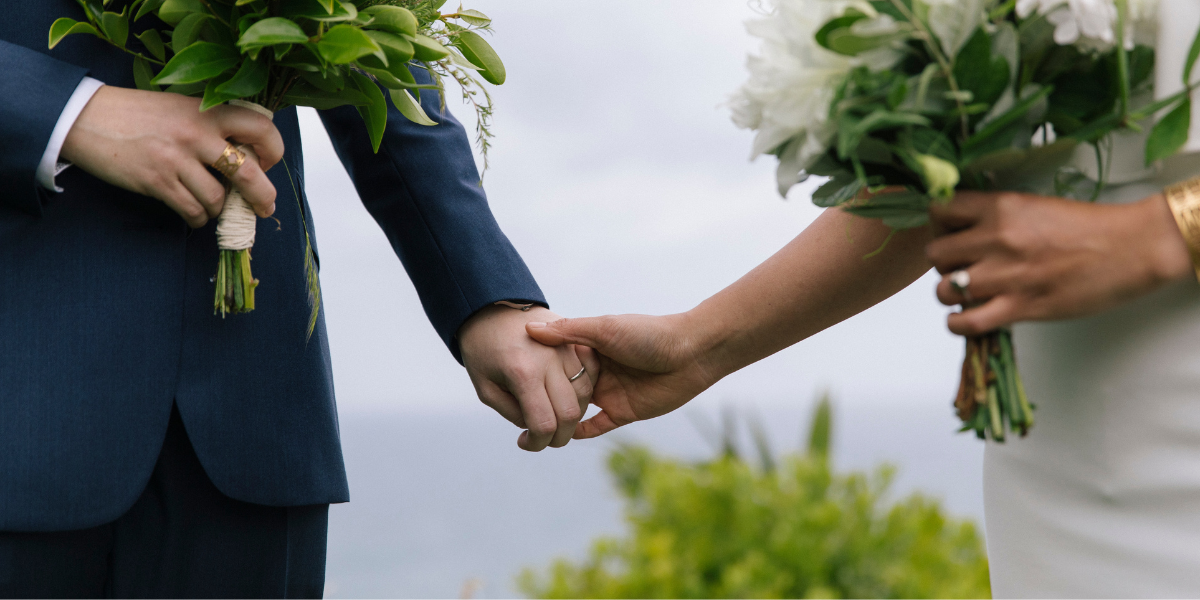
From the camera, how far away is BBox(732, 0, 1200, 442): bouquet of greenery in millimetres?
778

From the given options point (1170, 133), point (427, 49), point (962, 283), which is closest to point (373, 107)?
point (427, 49)

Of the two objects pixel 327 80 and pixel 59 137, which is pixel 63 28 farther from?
pixel 327 80

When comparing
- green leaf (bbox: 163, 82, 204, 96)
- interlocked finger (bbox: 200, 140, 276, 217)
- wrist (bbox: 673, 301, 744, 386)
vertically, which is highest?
green leaf (bbox: 163, 82, 204, 96)

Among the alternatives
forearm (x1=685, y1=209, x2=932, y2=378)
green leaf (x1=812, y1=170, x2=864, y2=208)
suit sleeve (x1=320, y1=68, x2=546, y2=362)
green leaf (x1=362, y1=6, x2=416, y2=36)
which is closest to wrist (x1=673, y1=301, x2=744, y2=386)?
forearm (x1=685, y1=209, x2=932, y2=378)

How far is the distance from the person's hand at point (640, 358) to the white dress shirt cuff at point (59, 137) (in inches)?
34.9

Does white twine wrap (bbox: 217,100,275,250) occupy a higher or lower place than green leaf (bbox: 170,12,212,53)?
lower

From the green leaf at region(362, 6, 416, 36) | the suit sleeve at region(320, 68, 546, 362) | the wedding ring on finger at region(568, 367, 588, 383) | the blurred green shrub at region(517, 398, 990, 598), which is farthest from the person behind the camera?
the blurred green shrub at region(517, 398, 990, 598)

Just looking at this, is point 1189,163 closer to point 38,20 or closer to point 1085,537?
point 1085,537

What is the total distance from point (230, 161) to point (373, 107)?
0.75 ft

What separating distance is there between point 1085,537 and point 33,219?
151 cm

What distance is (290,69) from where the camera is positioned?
46.1 inches

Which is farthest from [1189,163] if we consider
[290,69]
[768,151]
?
[290,69]

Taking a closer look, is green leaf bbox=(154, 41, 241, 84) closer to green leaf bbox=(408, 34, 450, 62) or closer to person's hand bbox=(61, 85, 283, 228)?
person's hand bbox=(61, 85, 283, 228)

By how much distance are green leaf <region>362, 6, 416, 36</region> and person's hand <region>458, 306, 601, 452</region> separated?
703 mm
